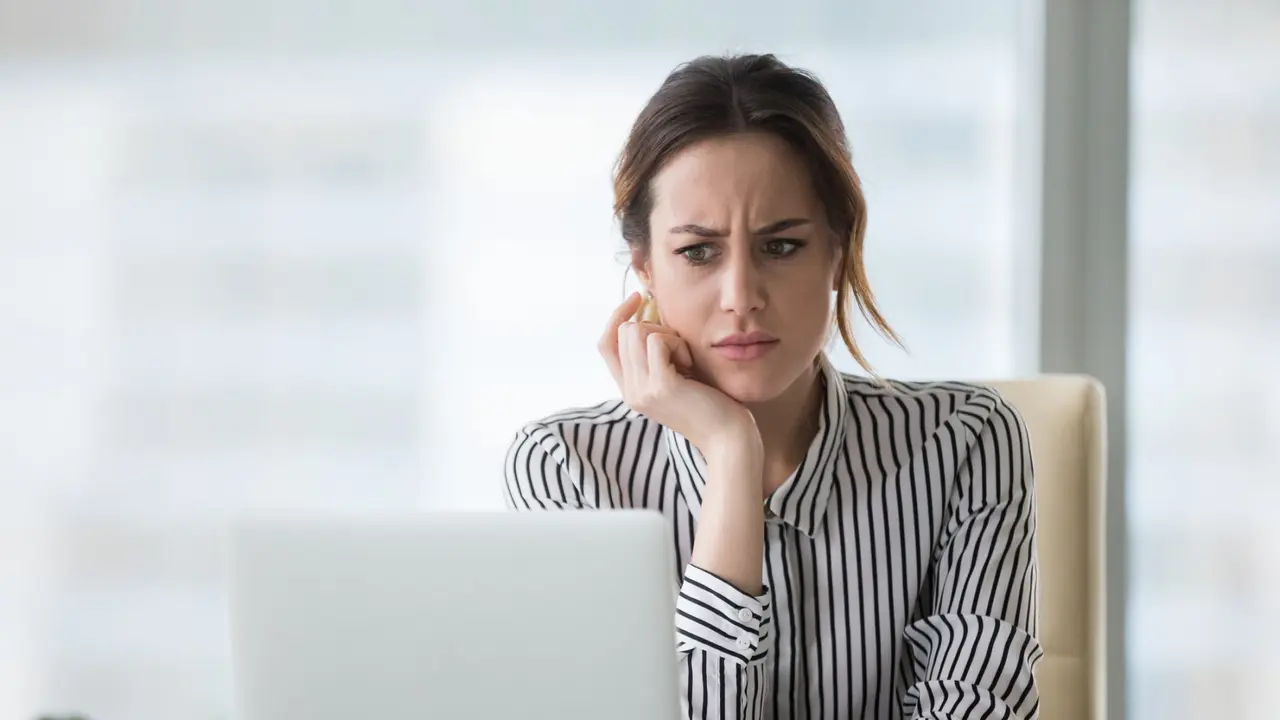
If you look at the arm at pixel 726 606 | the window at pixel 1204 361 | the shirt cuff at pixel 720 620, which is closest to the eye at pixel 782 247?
the arm at pixel 726 606

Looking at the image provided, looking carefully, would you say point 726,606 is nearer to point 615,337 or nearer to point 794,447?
point 794,447

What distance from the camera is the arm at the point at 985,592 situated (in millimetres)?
1215

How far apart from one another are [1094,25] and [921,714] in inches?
56.4

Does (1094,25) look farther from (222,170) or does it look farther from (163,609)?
(163,609)

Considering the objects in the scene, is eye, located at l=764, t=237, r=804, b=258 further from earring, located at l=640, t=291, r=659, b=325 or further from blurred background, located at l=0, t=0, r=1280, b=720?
blurred background, located at l=0, t=0, r=1280, b=720

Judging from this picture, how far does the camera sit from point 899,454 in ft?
4.52

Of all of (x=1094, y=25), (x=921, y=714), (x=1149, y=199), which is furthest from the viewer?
(x=1094, y=25)

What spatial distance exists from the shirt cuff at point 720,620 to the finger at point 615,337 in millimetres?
315

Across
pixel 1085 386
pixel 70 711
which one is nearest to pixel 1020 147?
pixel 1085 386

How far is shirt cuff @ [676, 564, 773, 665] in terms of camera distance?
3.74 ft

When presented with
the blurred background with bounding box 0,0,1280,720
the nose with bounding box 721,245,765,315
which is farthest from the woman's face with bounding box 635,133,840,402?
the blurred background with bounding box 0,0,1280,720

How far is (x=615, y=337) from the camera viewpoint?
1454mm

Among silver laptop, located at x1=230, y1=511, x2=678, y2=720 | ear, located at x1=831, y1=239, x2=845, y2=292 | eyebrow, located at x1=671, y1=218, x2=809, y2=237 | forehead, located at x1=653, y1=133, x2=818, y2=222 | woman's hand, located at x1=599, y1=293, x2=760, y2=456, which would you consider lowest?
silver laptop, located at x1=230, y1=511, x2=678, y2=720

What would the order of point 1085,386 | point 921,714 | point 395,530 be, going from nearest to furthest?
point 395,530
point 921,714
point 1085,386
